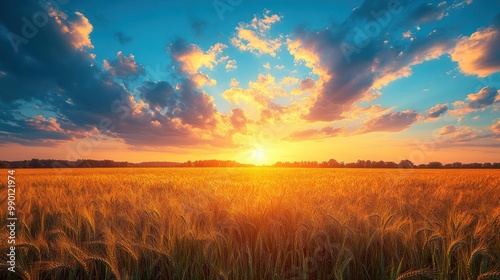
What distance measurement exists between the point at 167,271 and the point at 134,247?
0.42m

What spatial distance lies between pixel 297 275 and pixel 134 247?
161 cm

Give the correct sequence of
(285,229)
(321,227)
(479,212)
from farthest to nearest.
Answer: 1. (479,212)
2. (285,229)
3. (321,227)

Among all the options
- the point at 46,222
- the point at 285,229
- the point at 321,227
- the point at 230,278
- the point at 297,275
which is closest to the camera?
the point at 230,278

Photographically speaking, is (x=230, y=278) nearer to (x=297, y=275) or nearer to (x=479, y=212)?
(x=297, y=275)

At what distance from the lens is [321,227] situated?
8.97 ft

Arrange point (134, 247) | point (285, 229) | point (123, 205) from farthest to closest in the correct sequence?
point (123, 205) < point (285, 229) < point (134, 247)

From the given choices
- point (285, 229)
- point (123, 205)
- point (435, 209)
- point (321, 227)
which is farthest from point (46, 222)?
point (435, 209)

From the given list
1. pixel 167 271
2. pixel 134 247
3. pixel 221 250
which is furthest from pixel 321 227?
pixel 134 247

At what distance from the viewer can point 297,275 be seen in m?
2.18

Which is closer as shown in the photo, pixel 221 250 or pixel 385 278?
pixel 385 278

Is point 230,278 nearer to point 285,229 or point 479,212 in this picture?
point 285,229

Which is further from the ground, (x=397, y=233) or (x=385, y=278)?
(x=397, y=233)

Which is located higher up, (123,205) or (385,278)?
(123,205)

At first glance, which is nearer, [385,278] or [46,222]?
[385,278]
